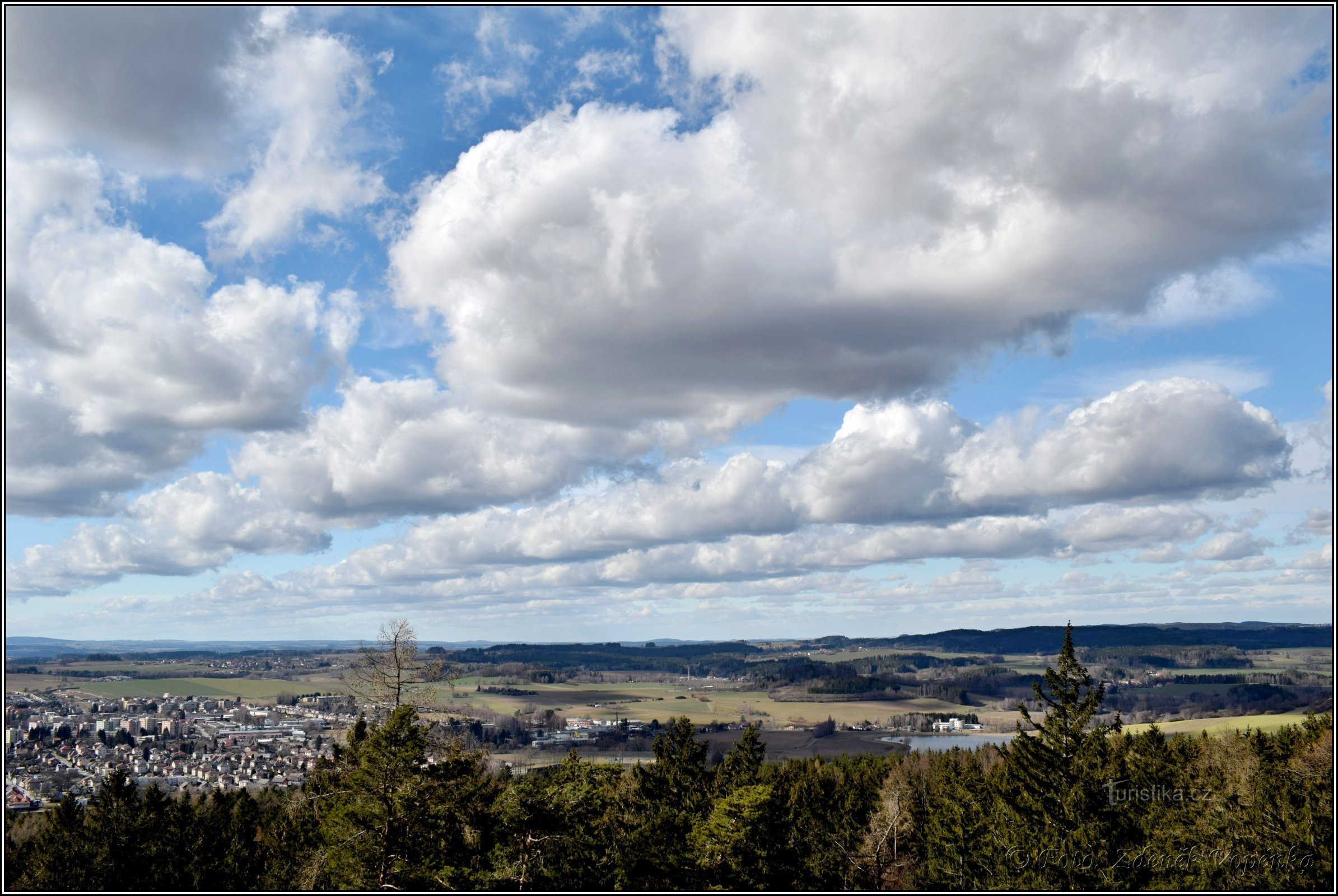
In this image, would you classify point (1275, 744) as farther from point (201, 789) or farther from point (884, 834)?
point (201, 789)

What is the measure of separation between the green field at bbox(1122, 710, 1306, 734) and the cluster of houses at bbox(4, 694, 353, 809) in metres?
114

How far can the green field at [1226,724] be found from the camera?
117 metres

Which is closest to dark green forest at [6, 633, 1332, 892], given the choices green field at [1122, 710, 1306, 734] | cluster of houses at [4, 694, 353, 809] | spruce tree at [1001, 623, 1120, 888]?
spruce tree at [1001, 623, 1120, 888]

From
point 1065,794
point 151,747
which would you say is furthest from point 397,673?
point 151,747

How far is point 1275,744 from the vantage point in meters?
62.2

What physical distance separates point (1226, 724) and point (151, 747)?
172 m

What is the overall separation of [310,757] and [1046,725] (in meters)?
88.9

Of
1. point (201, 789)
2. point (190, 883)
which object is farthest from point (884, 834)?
point (201, 789)

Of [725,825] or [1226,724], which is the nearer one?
[725,825]

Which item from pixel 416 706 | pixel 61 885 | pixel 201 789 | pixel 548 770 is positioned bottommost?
pixel 201 789

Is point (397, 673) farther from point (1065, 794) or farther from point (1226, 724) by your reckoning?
point (1226, 724)

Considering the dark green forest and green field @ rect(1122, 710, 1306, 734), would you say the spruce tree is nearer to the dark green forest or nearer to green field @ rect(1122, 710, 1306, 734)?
the dark green forest

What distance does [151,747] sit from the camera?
124562mm

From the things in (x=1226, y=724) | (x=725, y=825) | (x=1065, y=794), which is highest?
(x=725, y=825)
